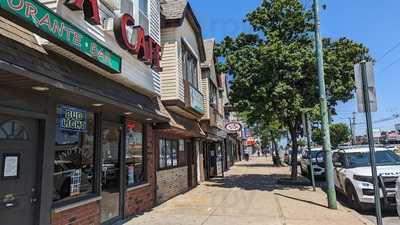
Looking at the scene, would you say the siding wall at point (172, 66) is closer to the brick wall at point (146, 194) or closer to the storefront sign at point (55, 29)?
the brick wall at point (146, 194)

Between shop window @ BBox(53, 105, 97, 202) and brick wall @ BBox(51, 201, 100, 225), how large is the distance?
0.26 metres

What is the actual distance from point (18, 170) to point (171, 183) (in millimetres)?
8243

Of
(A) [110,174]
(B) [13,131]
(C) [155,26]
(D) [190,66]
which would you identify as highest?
(C) [155,26]

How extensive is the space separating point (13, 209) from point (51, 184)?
33.0 inches

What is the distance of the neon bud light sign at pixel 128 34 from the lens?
6879mm

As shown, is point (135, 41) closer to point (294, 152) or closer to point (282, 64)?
point (282, 64)

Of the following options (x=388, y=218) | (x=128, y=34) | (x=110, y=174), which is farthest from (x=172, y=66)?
(x=388, y=218)

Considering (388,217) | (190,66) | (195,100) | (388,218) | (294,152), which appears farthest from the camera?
(294,152)

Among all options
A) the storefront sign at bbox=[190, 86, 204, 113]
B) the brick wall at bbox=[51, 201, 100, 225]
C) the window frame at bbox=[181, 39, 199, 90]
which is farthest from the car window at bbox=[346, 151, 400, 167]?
the brick wall at bbox=[51, 201, 100, 225]

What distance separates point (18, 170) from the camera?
227 inches

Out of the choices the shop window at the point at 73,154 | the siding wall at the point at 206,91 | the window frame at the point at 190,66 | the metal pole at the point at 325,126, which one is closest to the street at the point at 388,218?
the metal pole at the point at 325,126

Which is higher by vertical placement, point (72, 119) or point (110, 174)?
point (72, 119)

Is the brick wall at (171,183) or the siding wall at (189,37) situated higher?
the siding wall at (189,37)

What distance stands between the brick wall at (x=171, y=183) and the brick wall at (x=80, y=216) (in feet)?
13.5
